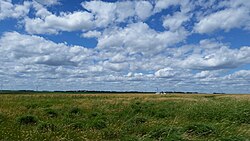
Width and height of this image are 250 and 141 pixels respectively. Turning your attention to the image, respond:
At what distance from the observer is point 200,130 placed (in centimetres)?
1176

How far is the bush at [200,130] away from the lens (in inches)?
446

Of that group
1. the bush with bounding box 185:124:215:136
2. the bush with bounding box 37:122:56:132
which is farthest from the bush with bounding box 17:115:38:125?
the bush with bounding box 185:124:215:136

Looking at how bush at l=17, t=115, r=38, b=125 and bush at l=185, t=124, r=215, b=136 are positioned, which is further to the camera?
bush at l=17, t=115, r=38, b=125

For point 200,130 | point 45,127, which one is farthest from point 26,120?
point 200,130

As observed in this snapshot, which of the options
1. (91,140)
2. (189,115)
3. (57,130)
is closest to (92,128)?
(57,130)

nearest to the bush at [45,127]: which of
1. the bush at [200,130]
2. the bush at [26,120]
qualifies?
the bush at [26,120]

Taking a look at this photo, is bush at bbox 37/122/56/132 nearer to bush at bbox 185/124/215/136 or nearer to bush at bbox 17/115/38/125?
bush at bbox 17/115/38/125

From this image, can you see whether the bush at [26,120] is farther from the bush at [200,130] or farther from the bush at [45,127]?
the bush at [200,130]

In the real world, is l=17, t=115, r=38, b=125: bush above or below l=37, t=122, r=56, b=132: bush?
above

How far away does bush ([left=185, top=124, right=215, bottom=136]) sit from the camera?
37.1 feet

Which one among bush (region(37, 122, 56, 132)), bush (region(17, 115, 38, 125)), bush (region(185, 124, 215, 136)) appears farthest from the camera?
bush (region(17, 115, 38, 125))

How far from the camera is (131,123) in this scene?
15.0m

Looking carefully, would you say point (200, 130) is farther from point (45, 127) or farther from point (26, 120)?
point (26, 120)

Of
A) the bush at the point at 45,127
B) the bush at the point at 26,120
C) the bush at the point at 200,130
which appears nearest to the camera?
the bush at the point at 200,130
